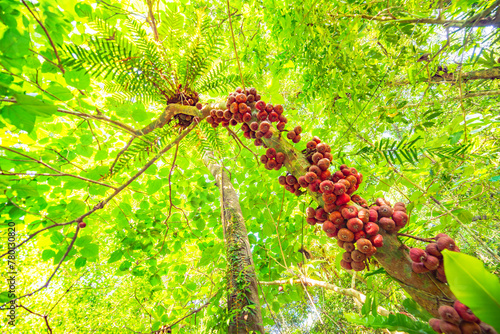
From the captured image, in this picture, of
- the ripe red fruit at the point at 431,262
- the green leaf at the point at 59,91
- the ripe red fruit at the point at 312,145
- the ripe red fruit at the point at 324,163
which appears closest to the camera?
the ripe red fruit at the point at 431,262

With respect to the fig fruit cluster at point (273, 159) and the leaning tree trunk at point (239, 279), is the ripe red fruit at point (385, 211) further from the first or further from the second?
the leaning tree trunk at point (239, 279)

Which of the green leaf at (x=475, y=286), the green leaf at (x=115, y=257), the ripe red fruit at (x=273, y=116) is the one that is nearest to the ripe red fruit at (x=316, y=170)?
the ripe red fruit at (x=273, y=116)

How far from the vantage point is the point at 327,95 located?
1.71 m

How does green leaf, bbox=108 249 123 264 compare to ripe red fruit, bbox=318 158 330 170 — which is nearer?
ripe red fruit, bbox=318 158 330 170

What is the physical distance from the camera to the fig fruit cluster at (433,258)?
719mm

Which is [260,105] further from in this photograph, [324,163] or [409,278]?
[409,278]

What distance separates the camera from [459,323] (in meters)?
0.61

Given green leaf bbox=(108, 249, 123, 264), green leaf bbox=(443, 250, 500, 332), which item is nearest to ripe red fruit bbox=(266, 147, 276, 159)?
green leaf bbox=(443, 250, 500, 332)

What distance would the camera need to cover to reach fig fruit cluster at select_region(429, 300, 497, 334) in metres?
0.59

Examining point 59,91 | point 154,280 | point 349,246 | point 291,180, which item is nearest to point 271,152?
point 291,180

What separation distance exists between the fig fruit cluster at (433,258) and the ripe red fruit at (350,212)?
0.72ft

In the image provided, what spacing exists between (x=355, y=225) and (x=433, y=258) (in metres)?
0.24

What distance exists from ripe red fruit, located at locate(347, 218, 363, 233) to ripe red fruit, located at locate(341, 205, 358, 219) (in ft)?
0.08

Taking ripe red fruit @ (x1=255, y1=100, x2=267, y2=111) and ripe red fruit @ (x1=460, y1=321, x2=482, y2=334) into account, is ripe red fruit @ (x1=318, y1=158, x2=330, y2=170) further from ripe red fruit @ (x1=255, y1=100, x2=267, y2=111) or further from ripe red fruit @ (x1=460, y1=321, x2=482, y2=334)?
ripe red fruit @ (x1=460, y1=321, x2=482, y2=334)
